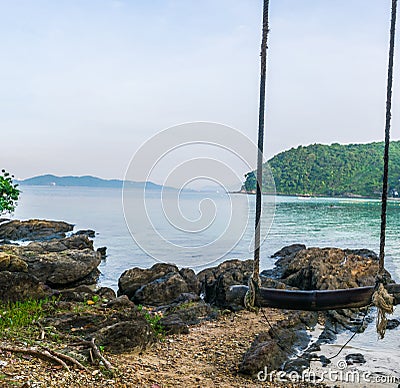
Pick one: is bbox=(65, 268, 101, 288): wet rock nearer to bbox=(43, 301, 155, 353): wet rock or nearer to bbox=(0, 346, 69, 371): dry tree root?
bbox=(43, 301, 155, 353): wet rock

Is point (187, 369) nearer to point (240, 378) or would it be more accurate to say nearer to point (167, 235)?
point (240, 378)

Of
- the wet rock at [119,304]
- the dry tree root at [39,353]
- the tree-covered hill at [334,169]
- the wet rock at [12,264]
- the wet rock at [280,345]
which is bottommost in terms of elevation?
the wet rock at [280,345]

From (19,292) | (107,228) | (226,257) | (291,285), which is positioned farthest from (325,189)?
(19,292)

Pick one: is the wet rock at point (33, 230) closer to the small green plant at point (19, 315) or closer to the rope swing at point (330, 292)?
the small green plant at point (19, 315)

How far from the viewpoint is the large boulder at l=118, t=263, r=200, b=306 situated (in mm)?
9766

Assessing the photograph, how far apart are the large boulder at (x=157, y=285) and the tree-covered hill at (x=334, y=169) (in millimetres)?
58984

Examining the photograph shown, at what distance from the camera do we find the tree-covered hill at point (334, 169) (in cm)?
7269

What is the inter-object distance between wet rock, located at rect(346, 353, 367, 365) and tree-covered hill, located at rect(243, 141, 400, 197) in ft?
208

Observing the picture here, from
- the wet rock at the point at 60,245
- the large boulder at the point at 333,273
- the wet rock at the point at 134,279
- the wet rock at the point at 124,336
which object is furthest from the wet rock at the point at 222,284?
the wet rock at the point at 60,245

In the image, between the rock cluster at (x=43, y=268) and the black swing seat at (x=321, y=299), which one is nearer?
the black swing seat at (x=321, y=299)

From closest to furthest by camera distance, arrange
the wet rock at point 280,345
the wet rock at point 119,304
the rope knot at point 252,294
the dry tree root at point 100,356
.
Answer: the rope knot at point 252,294
the dry tree root at point 100,356
the wet rock at point 280,345
the wet rock at point 119,304

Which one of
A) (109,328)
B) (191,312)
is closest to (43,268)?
(191,312)

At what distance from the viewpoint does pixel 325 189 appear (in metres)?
84.4

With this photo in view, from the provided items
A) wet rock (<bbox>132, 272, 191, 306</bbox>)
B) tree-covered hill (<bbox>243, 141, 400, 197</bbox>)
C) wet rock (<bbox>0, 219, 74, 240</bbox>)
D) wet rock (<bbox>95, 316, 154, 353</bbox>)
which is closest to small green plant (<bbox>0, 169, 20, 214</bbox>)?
wet rock (<bbox>132, 272, 191, 306</bbox>)
